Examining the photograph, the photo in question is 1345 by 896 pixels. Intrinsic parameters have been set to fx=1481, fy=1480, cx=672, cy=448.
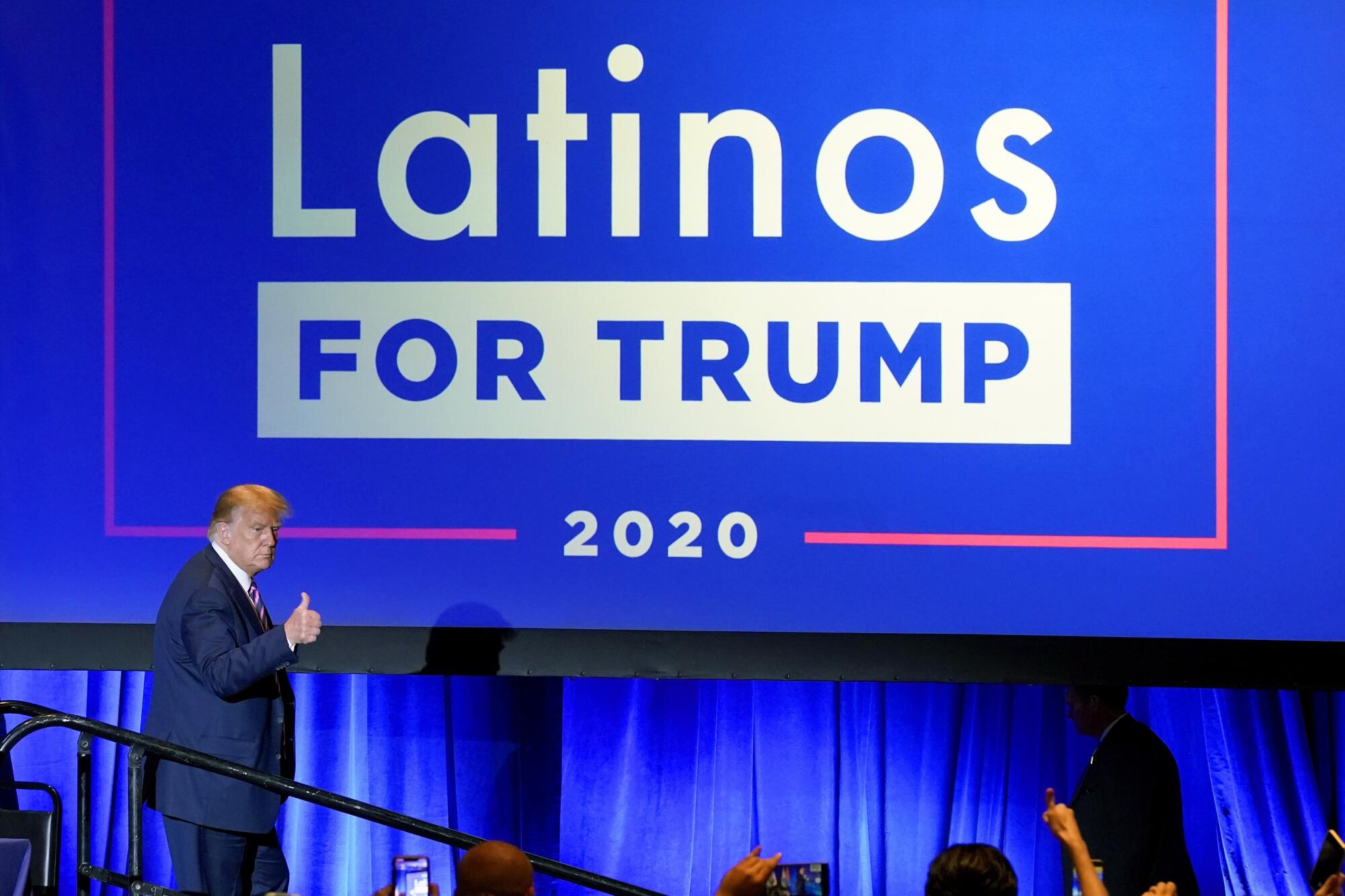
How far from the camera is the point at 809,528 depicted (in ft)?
13.6

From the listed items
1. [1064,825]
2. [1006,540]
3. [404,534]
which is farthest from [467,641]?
[1064,825]

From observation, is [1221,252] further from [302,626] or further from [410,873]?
[410,873]

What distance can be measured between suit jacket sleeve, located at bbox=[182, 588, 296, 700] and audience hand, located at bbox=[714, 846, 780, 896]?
1.38 meters

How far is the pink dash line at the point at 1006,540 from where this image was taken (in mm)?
4098

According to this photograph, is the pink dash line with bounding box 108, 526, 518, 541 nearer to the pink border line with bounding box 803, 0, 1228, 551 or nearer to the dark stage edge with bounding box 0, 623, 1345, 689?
the dark stage edge with bounding box 0, 623, 1345, 689

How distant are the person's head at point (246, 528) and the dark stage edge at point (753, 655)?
56 cm

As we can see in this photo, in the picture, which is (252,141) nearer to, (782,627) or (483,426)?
(483,426)

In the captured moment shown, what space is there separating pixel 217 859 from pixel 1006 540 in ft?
7.34

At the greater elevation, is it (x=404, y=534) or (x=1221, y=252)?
(x=1221, y=252)

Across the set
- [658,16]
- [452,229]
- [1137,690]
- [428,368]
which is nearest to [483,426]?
[428,368]

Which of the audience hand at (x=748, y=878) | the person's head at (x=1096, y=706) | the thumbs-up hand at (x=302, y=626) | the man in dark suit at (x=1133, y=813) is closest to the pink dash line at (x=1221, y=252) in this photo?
the person's head at (x=1096, y=706)

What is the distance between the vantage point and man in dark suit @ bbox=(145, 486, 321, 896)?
11.6 ft

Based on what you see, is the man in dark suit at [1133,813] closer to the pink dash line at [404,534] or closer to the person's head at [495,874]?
the pink dash line at [404,534]

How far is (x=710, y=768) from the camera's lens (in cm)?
478
